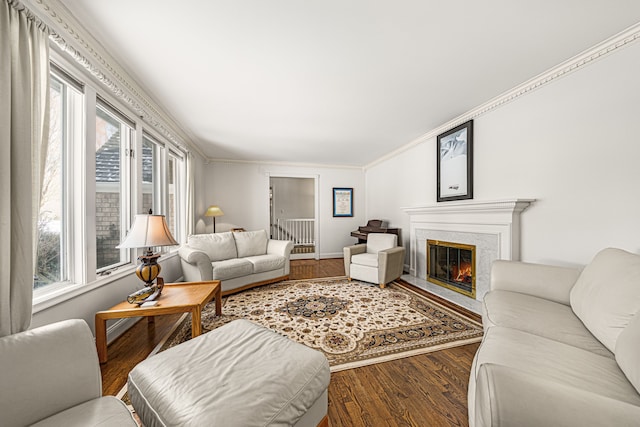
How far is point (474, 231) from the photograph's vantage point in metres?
3.09

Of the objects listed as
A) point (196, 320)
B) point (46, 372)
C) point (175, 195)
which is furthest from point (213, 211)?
point (46, 372)

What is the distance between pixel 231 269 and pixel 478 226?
319 centimetres

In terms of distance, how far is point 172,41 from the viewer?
184 cm

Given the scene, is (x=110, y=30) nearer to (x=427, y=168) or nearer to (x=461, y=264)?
(x=427, y=168)

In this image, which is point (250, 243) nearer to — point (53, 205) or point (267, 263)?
point (267, 263)

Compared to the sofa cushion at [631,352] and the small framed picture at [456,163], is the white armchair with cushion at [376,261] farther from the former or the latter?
the sofa cushion at [631,352]

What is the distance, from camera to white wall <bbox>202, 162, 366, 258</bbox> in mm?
5629

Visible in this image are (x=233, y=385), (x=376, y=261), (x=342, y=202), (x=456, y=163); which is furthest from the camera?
(x=342, y=202)

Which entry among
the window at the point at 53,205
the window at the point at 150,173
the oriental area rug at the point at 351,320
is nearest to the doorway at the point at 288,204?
the oriental area rug at the point at 351,320

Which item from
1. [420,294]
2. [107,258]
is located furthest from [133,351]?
[420,294]

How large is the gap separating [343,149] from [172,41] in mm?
3390

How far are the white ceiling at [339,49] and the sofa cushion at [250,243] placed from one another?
187 cm

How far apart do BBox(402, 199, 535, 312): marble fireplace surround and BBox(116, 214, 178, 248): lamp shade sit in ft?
10.7

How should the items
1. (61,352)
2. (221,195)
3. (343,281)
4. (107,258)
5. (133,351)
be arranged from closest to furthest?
(61,352)
(133,351)
(107,258)
(343,281)
(221,195)
